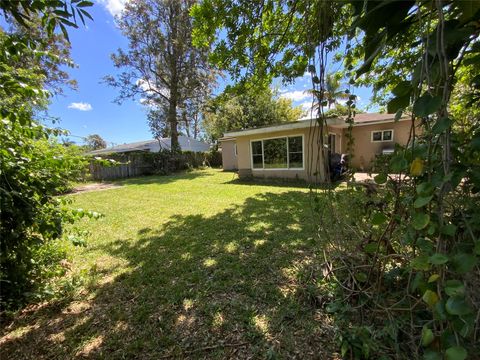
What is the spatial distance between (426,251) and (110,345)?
246 centimetres

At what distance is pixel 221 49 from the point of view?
413cm

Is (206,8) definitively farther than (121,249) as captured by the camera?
No

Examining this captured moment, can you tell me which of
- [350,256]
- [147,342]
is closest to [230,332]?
[147,342]

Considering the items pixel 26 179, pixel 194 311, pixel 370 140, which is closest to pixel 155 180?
pixel 26 179

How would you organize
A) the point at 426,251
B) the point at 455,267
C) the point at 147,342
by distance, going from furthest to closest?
the point at 147,342 < the point at 426,251 < the point at 455,267

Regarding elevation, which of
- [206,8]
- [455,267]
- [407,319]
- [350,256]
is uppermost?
[206,8]

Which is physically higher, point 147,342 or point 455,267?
point 455,267

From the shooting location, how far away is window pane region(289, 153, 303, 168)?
9.97m

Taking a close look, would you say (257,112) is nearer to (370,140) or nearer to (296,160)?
(370,140)

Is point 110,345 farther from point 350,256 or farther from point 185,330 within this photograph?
point 350,256

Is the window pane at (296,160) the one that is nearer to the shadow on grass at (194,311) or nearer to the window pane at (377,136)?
the window pane at (377,136)

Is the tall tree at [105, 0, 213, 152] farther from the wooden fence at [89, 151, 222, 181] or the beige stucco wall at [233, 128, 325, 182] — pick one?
the beige stucco wall at [233, 128, 325, 182]

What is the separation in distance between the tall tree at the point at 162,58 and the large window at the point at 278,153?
28.1 feet

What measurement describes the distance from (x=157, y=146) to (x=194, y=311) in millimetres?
23549
